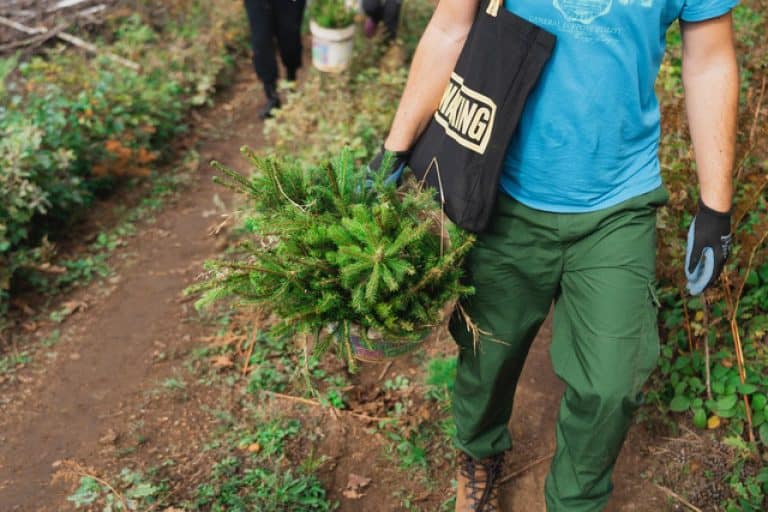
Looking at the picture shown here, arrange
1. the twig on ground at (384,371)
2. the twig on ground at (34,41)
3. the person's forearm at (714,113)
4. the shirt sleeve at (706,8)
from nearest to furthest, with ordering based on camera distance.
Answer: the shirt sleeve at (706,8), the person's forearm at (714,113), the twig on ground at (384,371), the twig on ground at (34,41)

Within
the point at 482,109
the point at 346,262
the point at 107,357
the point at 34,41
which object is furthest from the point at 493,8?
the point at 34,41

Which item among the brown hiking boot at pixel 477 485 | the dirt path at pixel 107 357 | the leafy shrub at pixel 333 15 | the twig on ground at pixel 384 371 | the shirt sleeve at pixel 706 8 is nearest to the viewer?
the shirt sleeve at pixel 706 8

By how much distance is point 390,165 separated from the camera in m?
2.43

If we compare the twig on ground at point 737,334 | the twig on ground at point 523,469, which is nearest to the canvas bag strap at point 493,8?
the twig on ground at point 737,334

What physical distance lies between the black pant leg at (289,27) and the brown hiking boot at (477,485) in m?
4.37

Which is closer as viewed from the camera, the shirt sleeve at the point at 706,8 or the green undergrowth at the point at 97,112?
the shirt sleeve at the point at 706,8

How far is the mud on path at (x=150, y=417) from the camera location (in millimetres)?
3143

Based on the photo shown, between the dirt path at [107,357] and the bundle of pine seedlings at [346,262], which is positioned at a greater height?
the bundle of pine seedlings at [346,262]

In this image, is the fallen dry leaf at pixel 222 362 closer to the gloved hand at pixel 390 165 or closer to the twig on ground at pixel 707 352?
the gloved hand at pixel 390 165

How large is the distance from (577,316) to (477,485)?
3.07 ft

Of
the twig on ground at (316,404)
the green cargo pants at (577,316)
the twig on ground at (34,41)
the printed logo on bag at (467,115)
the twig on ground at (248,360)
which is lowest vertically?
the twig on ground at (34,41)

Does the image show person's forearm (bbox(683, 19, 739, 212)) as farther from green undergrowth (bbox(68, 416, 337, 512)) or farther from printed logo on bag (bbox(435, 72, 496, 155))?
green undergrowth (bbox(68, 416, 337, 512))

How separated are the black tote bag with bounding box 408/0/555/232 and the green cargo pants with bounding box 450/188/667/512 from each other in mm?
171

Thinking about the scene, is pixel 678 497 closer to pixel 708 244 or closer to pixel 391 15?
pixel 708 244
